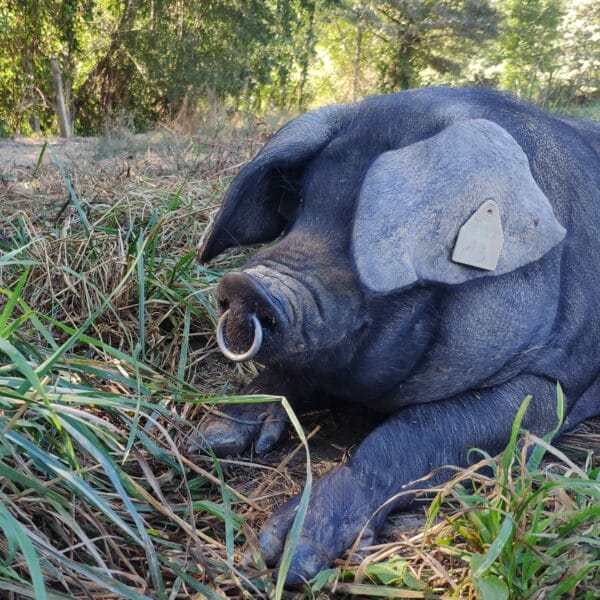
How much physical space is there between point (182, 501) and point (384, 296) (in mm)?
612

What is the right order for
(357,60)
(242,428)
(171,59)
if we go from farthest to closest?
(357,60), (171,59), (242,428)

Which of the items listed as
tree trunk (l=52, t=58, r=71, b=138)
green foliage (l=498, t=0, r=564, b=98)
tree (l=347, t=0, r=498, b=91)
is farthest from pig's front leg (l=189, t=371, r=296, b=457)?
tree (l=347, t=0, r=498, b=91)

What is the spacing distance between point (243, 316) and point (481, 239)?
1.66 ft

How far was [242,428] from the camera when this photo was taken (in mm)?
1974

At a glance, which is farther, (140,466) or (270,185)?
(270,185)

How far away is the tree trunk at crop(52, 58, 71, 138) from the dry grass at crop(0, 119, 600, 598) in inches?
239

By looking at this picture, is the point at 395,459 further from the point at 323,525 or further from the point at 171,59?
the point at 171,59

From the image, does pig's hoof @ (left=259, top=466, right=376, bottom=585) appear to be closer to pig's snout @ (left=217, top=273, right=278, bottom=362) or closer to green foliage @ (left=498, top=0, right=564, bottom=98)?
pig's snout @ (left=217, top=273, right=278, bottom=362)

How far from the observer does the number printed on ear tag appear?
161 centimetres

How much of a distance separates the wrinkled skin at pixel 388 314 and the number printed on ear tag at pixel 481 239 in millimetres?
27

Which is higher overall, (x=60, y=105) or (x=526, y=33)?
(x=526, y=33)

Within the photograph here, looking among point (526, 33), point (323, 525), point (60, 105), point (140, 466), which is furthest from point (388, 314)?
point (526, 33)

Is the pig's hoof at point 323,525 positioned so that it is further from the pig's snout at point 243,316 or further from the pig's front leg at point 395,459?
the pig's snout at point 243,316

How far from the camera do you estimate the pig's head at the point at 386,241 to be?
159 centimetres
